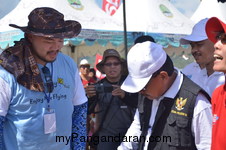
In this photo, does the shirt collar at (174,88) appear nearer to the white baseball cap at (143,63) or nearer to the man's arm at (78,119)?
the white baseball cap at (143,63)

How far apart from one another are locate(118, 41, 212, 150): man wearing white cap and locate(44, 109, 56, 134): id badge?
494 mm

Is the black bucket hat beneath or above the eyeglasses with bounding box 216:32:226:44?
above

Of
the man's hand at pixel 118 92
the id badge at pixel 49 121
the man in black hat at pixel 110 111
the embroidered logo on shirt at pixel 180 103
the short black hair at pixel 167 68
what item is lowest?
the man in black hat at pixel 110 111

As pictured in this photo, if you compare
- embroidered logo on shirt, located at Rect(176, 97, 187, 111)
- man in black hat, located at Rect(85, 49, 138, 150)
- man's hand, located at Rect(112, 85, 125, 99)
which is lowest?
man in black hat, located at Rect(85, 49, 138, 150)

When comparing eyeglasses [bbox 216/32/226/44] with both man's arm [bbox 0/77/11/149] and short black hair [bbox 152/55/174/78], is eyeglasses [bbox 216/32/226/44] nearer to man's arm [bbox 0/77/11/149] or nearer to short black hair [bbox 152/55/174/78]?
short black hair [bbox 152/55/174/78]

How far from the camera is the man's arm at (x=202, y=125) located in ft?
5.33

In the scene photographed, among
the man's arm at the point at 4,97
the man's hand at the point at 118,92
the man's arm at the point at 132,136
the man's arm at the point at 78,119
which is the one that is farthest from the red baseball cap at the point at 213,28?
the man's hand at the point at 118,92

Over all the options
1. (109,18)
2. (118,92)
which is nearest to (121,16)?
(109,18)

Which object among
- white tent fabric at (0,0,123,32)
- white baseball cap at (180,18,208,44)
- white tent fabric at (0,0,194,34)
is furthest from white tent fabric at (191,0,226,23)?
white baseball cap at (180,18,208,44)

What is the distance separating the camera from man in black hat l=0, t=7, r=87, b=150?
1.82 metres

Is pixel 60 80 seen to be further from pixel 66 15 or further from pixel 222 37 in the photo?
pixel 66 15

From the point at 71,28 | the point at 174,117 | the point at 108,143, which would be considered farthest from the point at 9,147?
the point at 108,143

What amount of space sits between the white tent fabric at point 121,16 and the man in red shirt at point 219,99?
4.56 m

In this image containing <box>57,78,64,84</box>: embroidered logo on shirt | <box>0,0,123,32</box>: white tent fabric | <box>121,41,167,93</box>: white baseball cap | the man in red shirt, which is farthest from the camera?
<box>0,0,123,32</box>: white tent fabric
